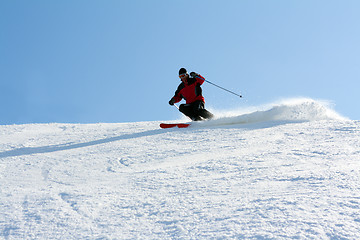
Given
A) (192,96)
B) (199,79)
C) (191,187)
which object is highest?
(199,79)

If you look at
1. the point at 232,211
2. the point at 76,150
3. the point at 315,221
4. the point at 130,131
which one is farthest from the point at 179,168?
the point at 130,131

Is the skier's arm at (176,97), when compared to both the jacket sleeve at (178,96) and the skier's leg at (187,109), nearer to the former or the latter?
the jacket sleeve at (178,96)

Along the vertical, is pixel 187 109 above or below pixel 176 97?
below

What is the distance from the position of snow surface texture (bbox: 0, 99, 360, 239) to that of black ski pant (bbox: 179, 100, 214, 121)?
1.74 meters

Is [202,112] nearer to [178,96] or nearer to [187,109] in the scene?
[187,109]

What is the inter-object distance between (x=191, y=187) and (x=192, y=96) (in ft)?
15.5

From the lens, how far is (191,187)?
2977 millimetres

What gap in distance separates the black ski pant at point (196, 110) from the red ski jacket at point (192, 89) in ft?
0.32

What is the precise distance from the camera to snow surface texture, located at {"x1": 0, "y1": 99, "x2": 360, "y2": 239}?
87.0 inches

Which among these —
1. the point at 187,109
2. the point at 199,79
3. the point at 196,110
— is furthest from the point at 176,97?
the point at 199,79

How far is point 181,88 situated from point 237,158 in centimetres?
393

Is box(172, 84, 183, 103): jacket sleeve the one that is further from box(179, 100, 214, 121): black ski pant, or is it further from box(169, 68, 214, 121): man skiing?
box(179, 100, 214, 121): black ski pant

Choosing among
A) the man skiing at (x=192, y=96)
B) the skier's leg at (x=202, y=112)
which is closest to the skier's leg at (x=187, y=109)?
the man skiing at (x=192, y=96)

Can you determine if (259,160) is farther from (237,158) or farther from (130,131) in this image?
(130,131)
